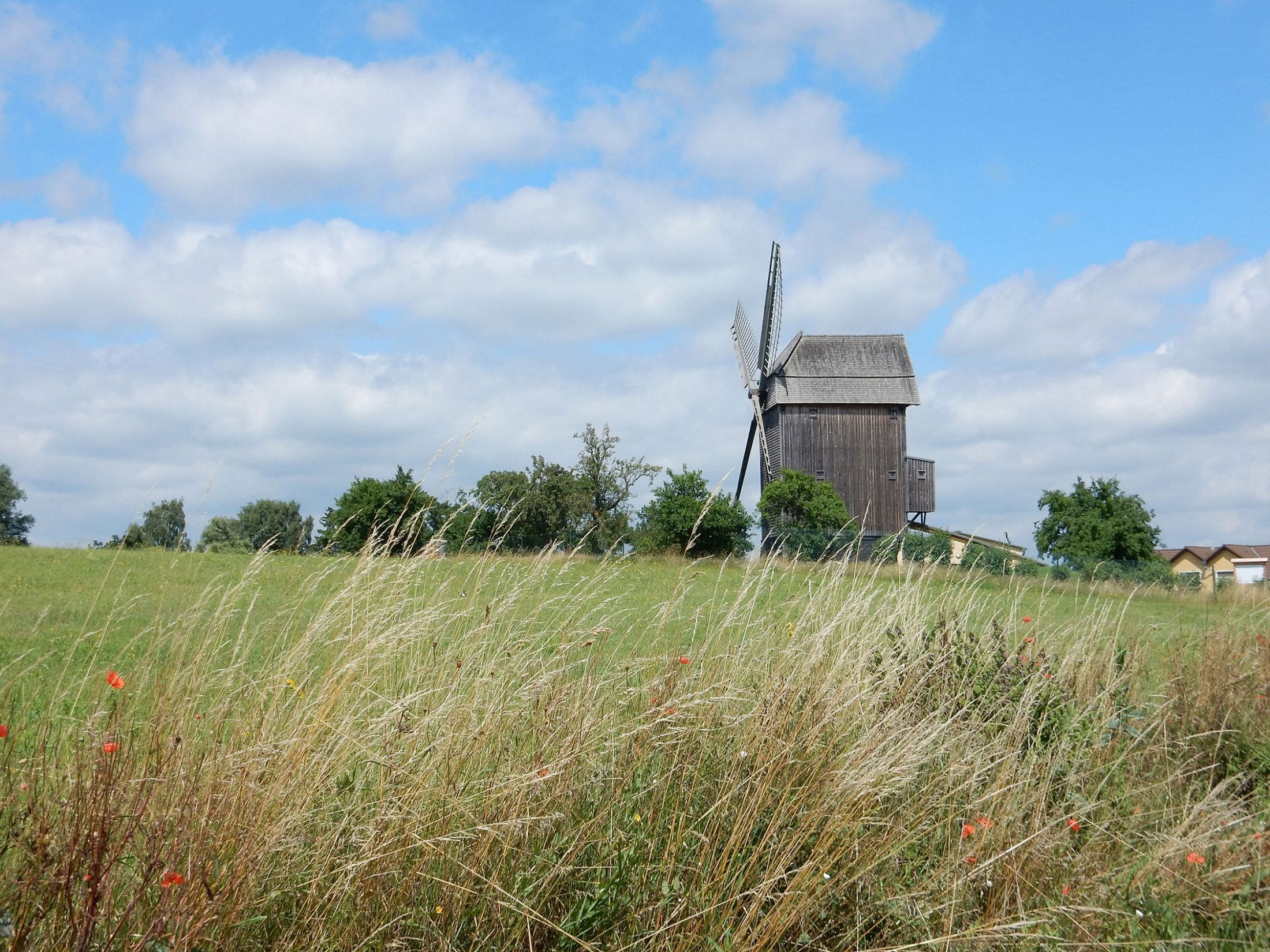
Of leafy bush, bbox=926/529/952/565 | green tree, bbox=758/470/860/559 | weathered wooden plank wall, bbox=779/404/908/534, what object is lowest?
leafy bush, bbox=926/529/952/565

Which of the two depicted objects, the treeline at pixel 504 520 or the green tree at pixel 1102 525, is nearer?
the treeline at pixel 504 520

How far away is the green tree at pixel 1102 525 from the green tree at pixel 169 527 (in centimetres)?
3888

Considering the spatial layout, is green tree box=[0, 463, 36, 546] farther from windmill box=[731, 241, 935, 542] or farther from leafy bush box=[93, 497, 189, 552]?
leafy bush box=[93, 497, 189, 552]

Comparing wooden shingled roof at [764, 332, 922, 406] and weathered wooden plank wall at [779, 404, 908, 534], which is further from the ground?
wooden shingled roof at [764, 332, 922, 406]

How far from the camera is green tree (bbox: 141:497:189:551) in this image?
14.5 ft

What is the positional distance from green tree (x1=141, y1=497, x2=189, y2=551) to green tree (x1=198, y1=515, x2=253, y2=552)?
94mm

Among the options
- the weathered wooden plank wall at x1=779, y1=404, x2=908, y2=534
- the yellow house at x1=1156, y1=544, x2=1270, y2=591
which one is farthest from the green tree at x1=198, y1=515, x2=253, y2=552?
the yellow house at x1=1156, y1=544, x2=1270, y2=591

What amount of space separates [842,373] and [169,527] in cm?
3859

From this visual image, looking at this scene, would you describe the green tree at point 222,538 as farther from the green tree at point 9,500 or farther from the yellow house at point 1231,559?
the yellow house at point 1231,559

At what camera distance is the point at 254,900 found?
2734 mm

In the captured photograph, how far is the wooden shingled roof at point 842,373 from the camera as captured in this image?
135 ft

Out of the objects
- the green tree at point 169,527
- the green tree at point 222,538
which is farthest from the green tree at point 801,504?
the green tree at point 169,527

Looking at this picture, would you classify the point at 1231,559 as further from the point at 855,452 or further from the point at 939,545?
the point at 939,545

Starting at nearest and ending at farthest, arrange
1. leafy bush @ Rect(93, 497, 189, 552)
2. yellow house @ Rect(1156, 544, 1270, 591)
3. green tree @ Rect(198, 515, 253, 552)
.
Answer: leafy bush @ Rect(93, 497, 189, 552) < green tree @ Rect(198, 515, 253, 552) < yellow house @ Rect(1156, 544, 1270, 591)
